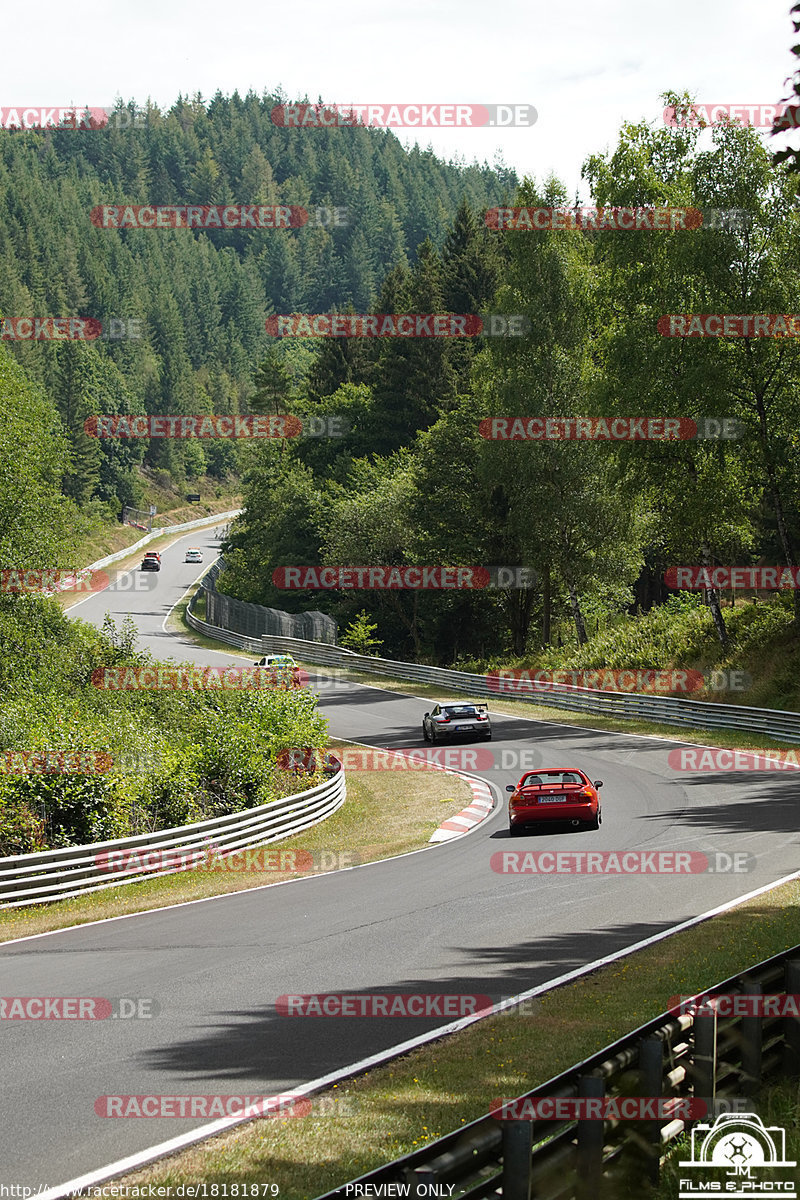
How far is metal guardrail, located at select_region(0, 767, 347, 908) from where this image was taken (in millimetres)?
16422

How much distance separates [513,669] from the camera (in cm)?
4688

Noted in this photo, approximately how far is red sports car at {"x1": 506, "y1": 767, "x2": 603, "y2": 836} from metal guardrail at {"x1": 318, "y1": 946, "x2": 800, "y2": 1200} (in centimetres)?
1144

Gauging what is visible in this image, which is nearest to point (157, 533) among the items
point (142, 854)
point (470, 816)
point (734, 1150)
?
point (470, 816)

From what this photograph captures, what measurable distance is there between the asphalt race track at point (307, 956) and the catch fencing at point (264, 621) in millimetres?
39222

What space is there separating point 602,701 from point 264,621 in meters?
31.5

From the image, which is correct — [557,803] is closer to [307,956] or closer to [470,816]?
[470,816]

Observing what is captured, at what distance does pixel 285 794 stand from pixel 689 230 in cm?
2069

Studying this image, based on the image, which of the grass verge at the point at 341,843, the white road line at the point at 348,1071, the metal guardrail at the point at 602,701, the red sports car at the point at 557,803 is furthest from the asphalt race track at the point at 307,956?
the metal guardrail at the point at 602,701

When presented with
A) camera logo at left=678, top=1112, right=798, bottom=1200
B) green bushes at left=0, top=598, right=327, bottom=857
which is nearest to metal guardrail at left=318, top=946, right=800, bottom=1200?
camera logo at left=678, top=1112, right=798, bottom=1200

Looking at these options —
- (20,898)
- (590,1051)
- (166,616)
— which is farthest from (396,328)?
(590,1051)

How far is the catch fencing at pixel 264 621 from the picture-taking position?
61.1 metres

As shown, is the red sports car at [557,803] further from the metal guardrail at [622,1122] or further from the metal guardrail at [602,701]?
the metal guardrail at [602,701]

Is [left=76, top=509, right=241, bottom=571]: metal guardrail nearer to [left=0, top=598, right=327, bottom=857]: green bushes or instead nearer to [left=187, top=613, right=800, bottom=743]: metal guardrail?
[left=187, top=613, right=800, bottom=743]: metal guardrail

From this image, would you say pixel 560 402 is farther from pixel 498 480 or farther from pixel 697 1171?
pixel 697 1171
